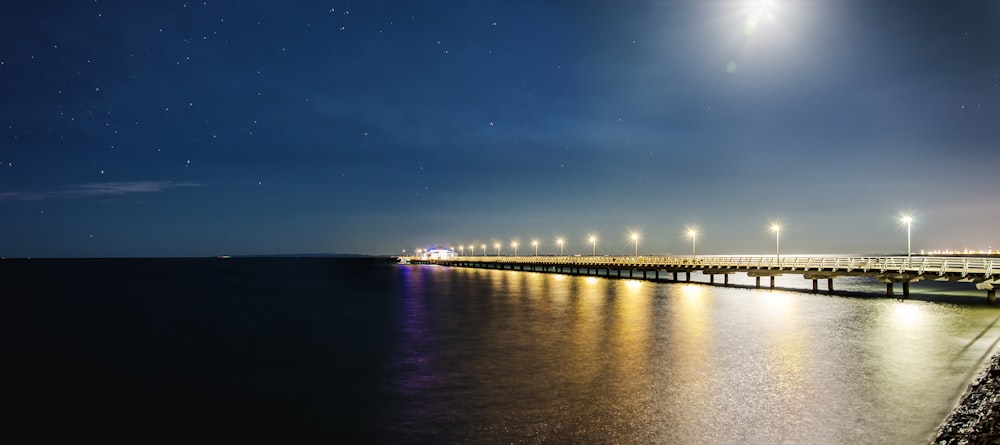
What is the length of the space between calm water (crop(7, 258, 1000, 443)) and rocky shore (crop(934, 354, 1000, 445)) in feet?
1.41

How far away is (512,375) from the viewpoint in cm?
1967

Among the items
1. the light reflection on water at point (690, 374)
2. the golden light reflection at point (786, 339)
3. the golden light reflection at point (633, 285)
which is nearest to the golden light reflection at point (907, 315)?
the light reflection on water at point (690, 374)

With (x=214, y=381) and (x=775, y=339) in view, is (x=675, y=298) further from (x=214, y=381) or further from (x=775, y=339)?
(x=214, y=381)

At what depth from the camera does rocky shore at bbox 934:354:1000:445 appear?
11.5m

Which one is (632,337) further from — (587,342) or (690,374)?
(690,374)

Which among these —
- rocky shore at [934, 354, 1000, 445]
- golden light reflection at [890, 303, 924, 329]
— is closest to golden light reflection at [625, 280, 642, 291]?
golden light reflection at [890, 303, 924, 329]

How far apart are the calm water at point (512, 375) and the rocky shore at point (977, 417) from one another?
430 mm

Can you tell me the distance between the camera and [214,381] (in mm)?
19922

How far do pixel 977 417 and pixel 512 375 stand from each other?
1240cm

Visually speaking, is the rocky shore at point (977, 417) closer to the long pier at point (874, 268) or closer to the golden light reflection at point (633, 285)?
the long pier at point (874, 268)

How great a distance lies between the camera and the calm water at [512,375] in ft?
45.6

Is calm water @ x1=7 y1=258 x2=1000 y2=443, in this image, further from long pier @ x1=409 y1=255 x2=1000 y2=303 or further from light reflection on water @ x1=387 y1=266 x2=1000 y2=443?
long pier @ x1=409 y1=255 x2=1000 y2=303

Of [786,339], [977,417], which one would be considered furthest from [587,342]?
[977,417]

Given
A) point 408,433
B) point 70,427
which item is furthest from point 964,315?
point 70,427
